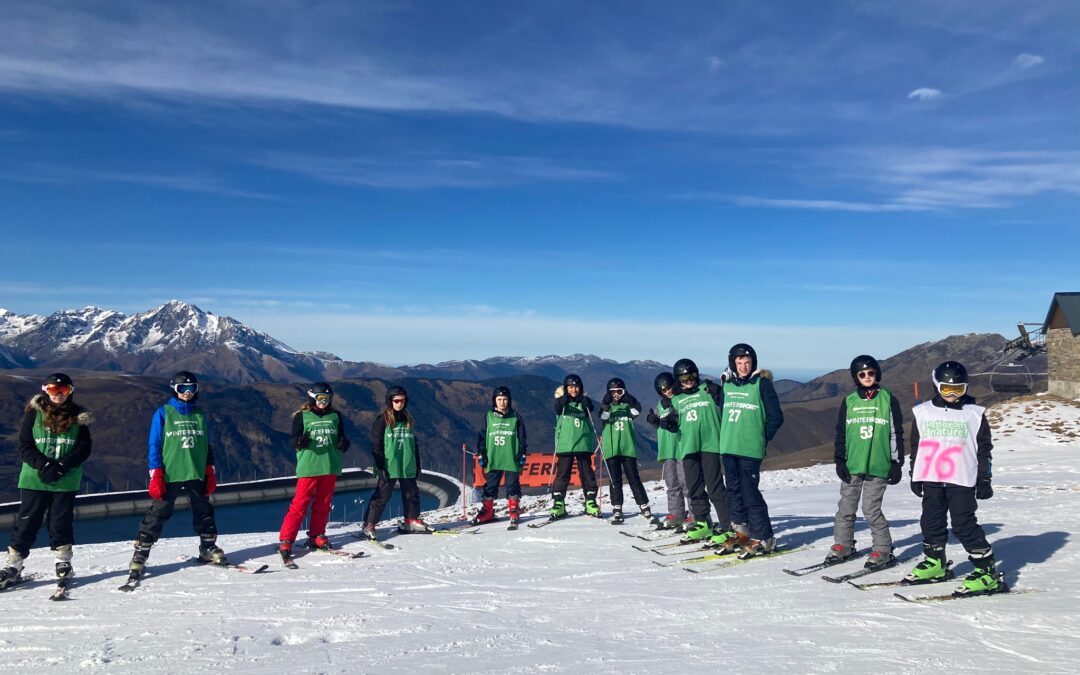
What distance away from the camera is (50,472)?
7.97 meters

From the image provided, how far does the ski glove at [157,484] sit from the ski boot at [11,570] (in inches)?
56.8

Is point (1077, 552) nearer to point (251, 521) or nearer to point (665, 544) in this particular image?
point (665, 544)

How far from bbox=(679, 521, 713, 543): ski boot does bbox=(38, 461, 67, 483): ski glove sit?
7.69m

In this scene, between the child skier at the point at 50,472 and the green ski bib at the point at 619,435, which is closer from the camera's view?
the child skier at the point at 50,472

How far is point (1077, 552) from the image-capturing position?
852cm

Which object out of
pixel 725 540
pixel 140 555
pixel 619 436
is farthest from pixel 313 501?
pixel 725 540

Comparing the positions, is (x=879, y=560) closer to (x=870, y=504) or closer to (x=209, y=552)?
(x=870, y=504)

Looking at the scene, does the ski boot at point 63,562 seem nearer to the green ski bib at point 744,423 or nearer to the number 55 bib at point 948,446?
the green ski bib at point 744,423

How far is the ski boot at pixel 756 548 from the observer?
915 centimetres

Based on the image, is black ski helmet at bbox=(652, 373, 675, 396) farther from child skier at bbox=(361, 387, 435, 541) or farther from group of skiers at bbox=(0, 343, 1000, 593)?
child skier at bbox=(361, 387, 435, 541)

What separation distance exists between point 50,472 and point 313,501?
3.28 meters

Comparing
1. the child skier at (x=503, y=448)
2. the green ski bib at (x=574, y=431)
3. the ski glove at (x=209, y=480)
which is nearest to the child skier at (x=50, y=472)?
the ski glove at (x=209, y=480)

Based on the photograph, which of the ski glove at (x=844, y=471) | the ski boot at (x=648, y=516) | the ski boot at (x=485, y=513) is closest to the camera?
the ski glove at (x=844, y=471)

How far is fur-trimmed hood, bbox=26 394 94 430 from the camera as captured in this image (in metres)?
8.04
